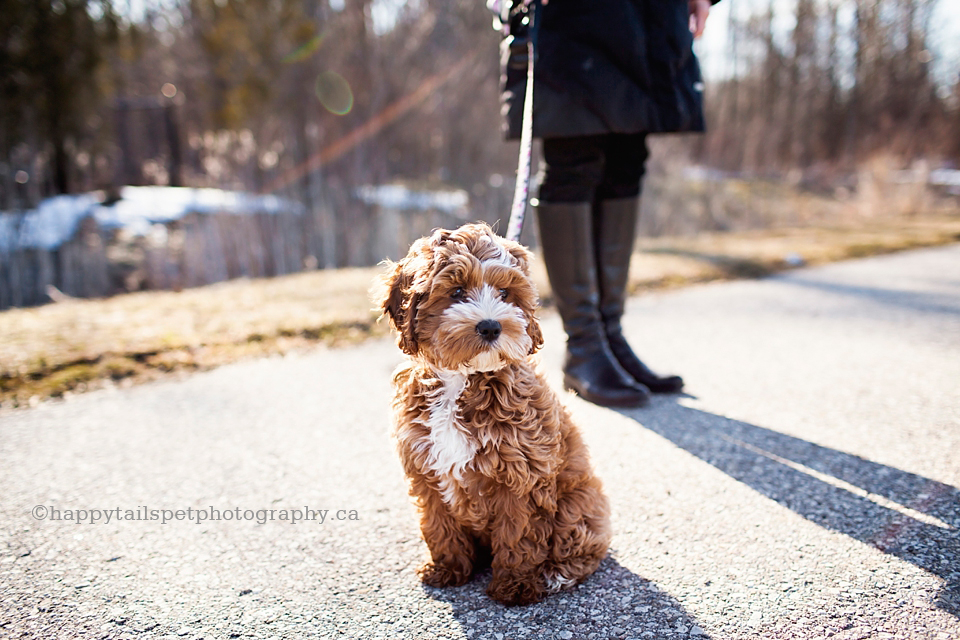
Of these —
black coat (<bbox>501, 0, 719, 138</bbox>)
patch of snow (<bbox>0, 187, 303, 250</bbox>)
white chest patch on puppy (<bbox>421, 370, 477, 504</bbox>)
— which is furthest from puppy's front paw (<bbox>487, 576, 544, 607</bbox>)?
patch of snow (<bbox>0, 187, 303, 250</bbox>)

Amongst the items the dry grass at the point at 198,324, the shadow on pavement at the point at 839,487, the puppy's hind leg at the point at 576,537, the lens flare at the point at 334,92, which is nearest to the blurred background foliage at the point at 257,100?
the lens flare at the point at 334,92

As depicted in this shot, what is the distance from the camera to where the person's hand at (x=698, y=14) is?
309 centimetres

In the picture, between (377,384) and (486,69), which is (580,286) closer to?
(377,384)

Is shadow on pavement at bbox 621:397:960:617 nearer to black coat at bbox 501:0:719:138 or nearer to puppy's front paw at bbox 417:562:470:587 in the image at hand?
puppy's front paw at bbox 417:562:470:587

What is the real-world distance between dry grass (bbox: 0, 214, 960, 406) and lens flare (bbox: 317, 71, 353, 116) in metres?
3.65

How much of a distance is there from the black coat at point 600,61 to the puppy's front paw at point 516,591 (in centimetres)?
187

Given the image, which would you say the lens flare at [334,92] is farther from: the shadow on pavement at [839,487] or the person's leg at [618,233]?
the shadow on pavement at [839,487]

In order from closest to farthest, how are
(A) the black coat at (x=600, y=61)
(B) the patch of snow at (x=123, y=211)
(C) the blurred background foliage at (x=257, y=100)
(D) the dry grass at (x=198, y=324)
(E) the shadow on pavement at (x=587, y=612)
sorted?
(E) the shadow on pavement at (x=587, y=612) → (A) the black coat at (x=600, y=61) → (D) the dry grass at (x=198, y=324) → (B) the patch of snow at (x=123, y=211) → (C) the blurred background foliage at (x=257, y=100)

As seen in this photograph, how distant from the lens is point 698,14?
10.2 ft

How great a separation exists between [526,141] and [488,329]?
1.24 meters

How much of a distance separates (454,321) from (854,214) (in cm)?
1469

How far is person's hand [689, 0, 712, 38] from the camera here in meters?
3.09

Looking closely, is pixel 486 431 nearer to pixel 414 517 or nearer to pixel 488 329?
pixel 488 329

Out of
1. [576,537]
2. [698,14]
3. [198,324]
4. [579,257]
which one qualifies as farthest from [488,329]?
[198,324]
